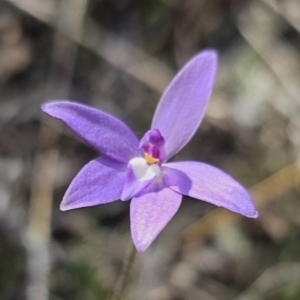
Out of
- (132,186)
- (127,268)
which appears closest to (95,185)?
(132,186)

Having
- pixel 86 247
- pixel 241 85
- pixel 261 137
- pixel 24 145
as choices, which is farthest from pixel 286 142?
pixel 24 145

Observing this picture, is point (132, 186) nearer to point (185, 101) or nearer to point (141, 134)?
point (185, 101)

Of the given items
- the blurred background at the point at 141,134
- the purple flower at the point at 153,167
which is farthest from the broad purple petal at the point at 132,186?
the blurred background at the point at 141,134

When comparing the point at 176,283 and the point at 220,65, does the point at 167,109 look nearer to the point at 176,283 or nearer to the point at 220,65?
the point at 176,283

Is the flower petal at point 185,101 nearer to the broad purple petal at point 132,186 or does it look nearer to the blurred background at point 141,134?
the broad purple petal at point 132,186

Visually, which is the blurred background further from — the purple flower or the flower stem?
the purple flower

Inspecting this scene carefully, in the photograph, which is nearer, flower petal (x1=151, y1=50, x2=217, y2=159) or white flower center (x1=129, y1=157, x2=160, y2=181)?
white flower center (x1=129, y1=157, x2=160, y2=181)

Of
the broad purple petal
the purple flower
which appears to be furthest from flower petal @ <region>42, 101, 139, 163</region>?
the broad purple petal

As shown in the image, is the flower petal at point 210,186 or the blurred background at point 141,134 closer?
the flower petal at point 210,186
